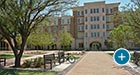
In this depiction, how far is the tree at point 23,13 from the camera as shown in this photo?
15211 mm

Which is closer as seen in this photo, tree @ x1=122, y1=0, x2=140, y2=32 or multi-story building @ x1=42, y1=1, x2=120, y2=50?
tree @ x1=122, y1=0, x2=140, y2=32

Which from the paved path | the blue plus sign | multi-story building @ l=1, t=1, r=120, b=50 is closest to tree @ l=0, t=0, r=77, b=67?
the paved path

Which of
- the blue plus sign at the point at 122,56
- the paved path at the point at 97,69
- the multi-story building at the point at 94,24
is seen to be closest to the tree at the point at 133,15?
the paved path at the point at 97,69

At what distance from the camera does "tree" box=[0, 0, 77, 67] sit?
49.9 feet

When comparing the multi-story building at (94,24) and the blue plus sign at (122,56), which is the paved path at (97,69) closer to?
the blue plus sign at (122,56)

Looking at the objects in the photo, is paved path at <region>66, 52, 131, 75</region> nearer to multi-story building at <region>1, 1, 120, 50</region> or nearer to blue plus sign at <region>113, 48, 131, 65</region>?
blue plus sign at <region>113, 48, 131, 65</region>

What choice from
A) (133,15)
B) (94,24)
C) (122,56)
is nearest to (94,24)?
(94,24)

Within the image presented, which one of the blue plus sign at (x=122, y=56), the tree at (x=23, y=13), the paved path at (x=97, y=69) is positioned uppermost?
the tree at (x=23, y=13)

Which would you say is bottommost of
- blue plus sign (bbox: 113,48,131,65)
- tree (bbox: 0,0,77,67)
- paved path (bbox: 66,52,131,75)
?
paved path (bbox: 66,52,131,75)

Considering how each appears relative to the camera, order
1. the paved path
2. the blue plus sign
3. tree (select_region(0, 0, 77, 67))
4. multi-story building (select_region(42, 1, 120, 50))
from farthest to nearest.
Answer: multi-story building (select_region(42, 1, 120, 50)) < tree (select_region(0, 0, 77, 67)) < the paved path < the blue plus sign

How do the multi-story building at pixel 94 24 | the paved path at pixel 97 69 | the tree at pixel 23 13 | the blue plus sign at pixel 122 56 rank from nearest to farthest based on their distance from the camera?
the blue plus sign at pixel 122 56 → the paved path at pixel 97 69 → the tree at pixel 23 13 → the multi-story building at pixel 94 24

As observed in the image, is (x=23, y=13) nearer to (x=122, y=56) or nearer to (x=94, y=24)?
(x=122, y=56)

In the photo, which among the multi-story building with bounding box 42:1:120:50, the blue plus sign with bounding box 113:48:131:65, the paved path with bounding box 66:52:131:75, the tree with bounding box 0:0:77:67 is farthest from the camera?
the multi-story building with bounding box 42:1:120:50

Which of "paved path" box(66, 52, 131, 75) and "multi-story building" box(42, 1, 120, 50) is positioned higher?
"multi-story building" box(42, 1, 120, 50)
